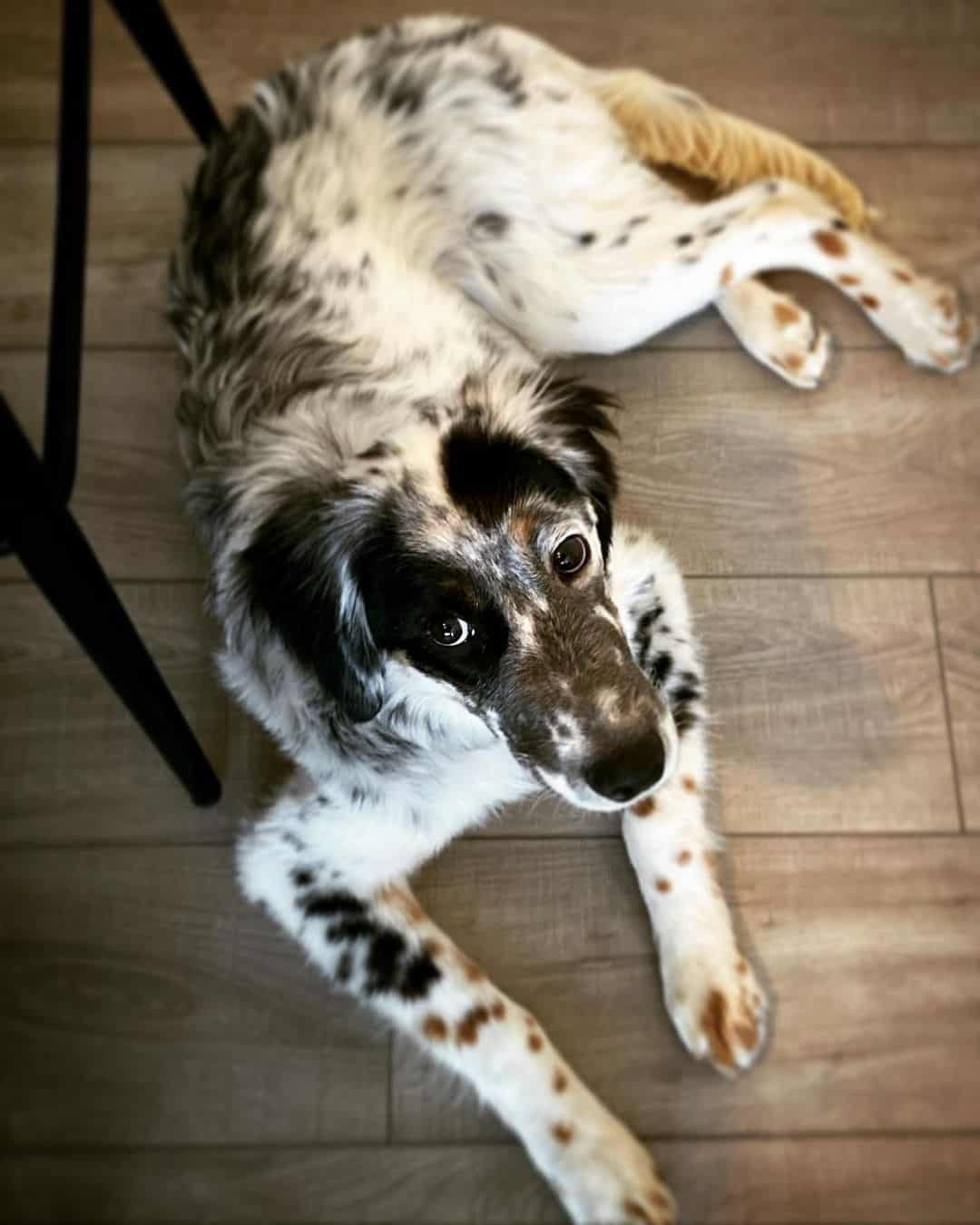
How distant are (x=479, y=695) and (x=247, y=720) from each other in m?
0.66

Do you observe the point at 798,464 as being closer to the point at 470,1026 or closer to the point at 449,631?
the point at 449,631

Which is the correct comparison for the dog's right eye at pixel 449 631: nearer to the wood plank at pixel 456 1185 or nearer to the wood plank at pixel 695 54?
the wood plank at pixel 456 1185

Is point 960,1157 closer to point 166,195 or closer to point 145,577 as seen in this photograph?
point 145,577

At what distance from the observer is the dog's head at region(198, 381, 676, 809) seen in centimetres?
140

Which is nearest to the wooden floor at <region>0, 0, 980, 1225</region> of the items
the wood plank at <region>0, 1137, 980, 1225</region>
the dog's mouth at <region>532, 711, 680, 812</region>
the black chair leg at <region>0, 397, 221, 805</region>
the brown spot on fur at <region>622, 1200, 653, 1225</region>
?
the wood plank at <region>0, 1137, 980, 1225</region>

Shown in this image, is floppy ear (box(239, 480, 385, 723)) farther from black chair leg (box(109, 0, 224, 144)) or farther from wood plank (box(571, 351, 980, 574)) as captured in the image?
black chair leg (box(109, 0, 224, 144))

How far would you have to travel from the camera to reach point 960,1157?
1660 mm

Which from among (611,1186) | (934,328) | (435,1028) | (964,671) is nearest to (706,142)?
(934,328)

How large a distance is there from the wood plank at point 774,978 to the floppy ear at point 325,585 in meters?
0.50

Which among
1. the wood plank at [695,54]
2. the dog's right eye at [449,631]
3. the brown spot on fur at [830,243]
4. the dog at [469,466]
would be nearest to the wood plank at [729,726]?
the dog at [469,466]

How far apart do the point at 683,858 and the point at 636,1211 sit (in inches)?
20.0

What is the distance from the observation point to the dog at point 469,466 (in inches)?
56.1

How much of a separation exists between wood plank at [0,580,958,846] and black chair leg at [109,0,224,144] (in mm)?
916

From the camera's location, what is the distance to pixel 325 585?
57.5 inches
